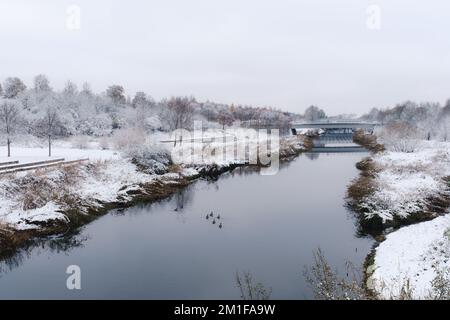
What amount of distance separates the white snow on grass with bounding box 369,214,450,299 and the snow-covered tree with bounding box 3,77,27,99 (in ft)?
293

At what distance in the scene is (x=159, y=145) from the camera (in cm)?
4366

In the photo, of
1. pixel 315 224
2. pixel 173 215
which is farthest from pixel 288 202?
pixel 173 215

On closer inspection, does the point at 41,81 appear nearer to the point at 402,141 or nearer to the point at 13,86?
the point at 13,86

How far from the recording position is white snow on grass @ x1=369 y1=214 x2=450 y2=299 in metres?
14.5

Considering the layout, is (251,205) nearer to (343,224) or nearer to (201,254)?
(343,224)

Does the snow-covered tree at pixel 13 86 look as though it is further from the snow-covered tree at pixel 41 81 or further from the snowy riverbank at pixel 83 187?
the snowy riverbank at pixel 83 187

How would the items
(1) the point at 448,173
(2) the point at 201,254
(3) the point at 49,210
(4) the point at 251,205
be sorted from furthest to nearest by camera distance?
(1) the point at 448,173, (4) the point at 251,205, (3) the point at 49,210, (2) the point at 201,254

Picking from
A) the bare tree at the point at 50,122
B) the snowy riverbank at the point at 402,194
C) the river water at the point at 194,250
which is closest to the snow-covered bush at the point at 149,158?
the river water at the point at 194,250

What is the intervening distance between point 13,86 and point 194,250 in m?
87.9

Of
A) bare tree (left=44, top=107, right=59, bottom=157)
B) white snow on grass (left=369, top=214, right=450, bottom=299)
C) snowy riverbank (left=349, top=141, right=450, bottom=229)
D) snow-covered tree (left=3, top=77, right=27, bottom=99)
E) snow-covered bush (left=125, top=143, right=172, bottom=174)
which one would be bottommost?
white snow on grass (left=369, top=214, right=450, bottom=299)

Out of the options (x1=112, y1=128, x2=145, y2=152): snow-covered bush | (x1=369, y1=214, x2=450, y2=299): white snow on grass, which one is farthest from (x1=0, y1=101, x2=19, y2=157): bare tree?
(x1=369, y1=214, x2=450, y2=299): white snow on grass

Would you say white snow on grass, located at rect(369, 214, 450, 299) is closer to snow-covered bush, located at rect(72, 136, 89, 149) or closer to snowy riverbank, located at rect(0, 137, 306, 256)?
snowy riverbank, located at rect(0, 137, 306, 256)

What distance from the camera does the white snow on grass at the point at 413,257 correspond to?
14.5 metres
